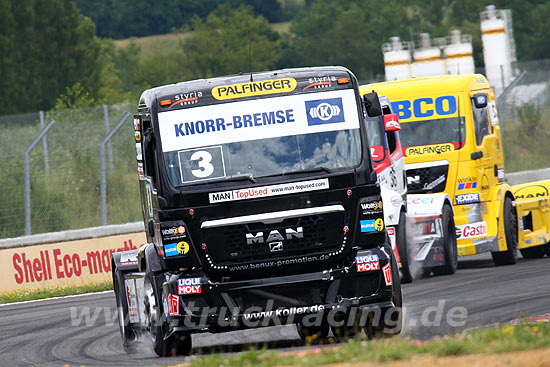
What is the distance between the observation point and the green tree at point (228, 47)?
11700 cm

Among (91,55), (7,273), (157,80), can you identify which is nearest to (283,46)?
(157,80)

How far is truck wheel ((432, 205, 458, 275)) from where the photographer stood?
1628cm

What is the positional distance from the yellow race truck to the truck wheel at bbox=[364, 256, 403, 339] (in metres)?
7.06

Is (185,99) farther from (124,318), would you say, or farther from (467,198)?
(467,198)

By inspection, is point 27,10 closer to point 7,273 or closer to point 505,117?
point 505,117

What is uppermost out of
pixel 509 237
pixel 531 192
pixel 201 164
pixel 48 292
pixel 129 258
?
pixel 201 164

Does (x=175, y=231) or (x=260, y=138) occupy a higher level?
(x=260, y=138)

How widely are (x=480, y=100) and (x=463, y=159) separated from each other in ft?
3.24

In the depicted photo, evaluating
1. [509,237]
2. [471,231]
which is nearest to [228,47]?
[509,237]

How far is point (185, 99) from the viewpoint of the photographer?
10.3 m

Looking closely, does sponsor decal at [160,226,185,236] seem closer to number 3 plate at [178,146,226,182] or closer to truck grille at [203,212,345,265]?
truck grille at [203,212,345,265]

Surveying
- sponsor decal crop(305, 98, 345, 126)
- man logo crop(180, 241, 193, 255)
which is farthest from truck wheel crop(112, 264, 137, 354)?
sponsor decal crop(305, 98, 345, 126)

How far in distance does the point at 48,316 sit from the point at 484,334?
8.12 meters

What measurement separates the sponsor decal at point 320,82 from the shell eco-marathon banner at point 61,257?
10.3m
